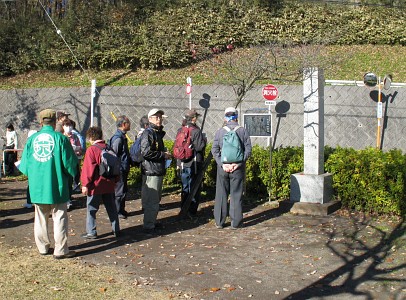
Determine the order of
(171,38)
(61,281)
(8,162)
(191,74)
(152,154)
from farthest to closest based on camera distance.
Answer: (171,38) < (191,74) < (8,162) < (152,154) < (61,281)

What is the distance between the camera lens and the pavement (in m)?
6.19

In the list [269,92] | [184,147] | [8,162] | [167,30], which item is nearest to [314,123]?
[184,147]

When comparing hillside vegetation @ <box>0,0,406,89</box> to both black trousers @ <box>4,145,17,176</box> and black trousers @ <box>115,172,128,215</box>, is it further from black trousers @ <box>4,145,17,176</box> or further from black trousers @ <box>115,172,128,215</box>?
black trousers @ <box>115,172,128,215</box>

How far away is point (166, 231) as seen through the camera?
29.0 feet

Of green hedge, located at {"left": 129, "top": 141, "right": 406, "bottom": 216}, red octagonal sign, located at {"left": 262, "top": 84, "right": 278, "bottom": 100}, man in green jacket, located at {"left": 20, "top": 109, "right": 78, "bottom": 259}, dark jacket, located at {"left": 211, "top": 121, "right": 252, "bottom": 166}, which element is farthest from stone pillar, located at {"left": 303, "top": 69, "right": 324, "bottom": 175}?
man in green jacket, located at {"left": 20, "top": 109, "right": 78, "bottom": 259}

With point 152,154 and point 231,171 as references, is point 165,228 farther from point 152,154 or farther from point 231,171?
point 231,171

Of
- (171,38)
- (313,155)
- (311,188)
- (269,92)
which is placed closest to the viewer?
(311,188)

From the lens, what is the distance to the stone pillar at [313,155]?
9.95 metres

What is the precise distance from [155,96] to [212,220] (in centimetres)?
1039

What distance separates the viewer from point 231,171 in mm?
8805

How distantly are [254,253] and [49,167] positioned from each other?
2.84 m

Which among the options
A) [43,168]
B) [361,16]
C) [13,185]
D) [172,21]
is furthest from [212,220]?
[361,16]

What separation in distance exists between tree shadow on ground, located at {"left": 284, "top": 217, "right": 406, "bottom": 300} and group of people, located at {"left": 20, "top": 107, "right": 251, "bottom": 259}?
1794 mm

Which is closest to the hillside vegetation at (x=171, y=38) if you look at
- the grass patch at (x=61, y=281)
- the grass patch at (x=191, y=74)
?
the grass patch at (x=191, y=74)
